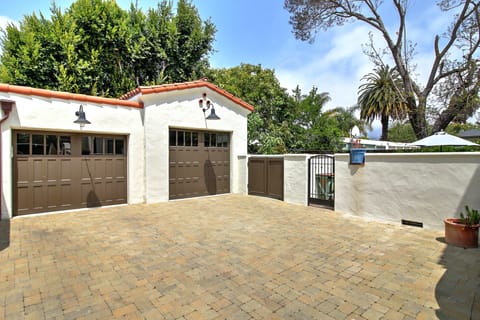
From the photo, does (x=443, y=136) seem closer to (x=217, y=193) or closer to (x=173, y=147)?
(x=217, y=193)

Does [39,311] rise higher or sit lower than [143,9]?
lower

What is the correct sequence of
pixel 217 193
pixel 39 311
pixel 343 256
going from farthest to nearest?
pixel 217 193 < pixel 343 256 < pixel 39 311

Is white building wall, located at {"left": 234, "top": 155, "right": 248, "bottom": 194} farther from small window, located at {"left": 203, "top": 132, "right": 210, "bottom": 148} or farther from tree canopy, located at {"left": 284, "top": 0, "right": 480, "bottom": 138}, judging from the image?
tree canopy, located at {"left": 284, "top": 0, "right": 480, "bottom": 138}

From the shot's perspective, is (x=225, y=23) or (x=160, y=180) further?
(x=225, y=23)

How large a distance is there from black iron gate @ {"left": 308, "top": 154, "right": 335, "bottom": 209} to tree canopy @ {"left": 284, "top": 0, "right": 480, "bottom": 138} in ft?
23.8

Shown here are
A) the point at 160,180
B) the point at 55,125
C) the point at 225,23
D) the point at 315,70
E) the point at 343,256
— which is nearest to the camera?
the point at 343,256

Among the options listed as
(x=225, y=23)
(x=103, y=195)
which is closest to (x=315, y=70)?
(x=225, y=23)

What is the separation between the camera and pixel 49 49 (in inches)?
466

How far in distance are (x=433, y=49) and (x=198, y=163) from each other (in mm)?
12923

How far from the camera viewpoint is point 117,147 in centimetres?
836

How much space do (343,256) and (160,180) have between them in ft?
20.9

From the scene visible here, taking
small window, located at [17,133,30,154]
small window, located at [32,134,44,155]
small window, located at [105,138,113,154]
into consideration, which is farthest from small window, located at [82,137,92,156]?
small window, located at [17,133,30,154]

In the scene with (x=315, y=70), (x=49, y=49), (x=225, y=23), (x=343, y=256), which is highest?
(x=225, y=23)

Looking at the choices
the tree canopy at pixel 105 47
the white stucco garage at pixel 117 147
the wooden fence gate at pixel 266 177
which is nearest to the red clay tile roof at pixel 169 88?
the white stucco garage at pixel 117 147
